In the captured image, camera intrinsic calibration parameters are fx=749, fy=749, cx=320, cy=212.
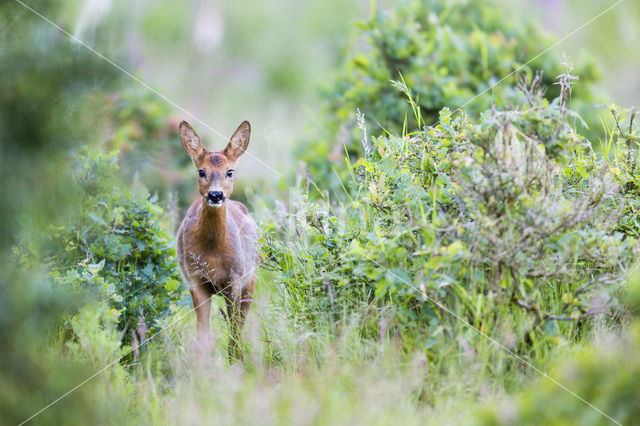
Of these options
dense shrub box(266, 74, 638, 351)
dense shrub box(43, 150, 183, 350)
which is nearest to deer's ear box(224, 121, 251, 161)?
dense shrub box(43, 150, 183, 350)

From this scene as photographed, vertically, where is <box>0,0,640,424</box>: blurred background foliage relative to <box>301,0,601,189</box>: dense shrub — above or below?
below

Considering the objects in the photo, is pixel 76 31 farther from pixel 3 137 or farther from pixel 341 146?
pixel 341 146

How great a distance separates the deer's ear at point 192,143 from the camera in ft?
15.9

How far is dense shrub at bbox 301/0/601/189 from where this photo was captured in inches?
283

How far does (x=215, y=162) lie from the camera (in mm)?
4844

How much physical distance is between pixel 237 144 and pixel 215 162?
0.21 metres

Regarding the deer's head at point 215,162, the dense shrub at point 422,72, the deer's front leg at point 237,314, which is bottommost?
the deer's front leg at point 237,314

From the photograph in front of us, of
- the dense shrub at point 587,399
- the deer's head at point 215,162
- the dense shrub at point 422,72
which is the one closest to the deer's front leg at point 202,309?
the deer's head at point 215,162

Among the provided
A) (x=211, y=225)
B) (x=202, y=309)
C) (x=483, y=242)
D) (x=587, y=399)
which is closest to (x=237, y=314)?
(x=202, y=309)

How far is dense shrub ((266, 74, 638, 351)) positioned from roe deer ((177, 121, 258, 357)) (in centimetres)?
76

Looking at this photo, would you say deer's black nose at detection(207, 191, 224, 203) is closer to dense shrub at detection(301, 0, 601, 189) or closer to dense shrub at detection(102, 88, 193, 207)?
dense shrub at detection(301, 0, 601, 189)

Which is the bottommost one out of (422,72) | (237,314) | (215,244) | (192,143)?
(237,314)

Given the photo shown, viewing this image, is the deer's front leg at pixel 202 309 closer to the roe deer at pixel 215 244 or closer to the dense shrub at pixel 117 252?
the roe deer at pixel 215 244

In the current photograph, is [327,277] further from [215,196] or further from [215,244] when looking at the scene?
[215,244]
